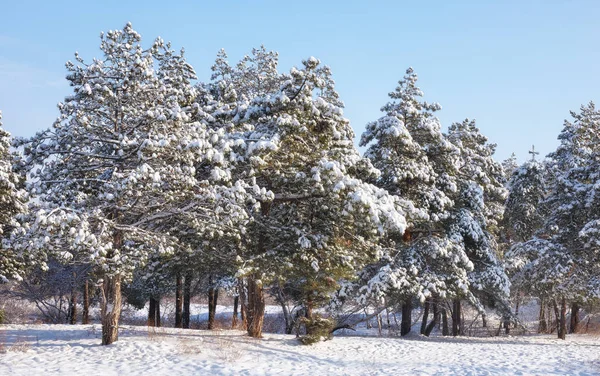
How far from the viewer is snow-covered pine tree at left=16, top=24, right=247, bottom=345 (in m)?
12.6

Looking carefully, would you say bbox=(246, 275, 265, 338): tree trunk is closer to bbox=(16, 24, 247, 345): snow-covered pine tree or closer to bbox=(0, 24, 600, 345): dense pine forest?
bbox=(0, 24, 600, 345): dense pine forest

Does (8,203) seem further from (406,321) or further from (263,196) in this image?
(406,321)

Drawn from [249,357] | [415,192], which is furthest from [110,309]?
[415,192]

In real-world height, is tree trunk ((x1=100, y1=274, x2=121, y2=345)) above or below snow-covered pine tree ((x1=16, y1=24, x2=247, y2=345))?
below

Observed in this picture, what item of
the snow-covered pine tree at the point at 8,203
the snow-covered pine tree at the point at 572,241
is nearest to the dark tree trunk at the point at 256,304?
the snow-covered pine tree at the point at 8,203

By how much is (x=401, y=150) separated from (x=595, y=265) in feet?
34.0

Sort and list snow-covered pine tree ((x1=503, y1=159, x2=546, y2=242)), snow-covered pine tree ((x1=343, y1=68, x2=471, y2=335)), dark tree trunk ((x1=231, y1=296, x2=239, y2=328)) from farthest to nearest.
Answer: snow-covered pine tree ((x1=503, y1=159, x2=546, y2=242)), dark tree trunk ((x1=231, y1=296, x2=239, y2=328)), snow-covered pine tree ((x1=343, y1=68, x2=471, y2=335))

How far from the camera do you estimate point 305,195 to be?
15.8 metres

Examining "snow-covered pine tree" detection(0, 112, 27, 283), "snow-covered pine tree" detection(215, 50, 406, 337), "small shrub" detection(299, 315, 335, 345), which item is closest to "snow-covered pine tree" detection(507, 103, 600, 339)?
"snow-covered pine tree" detection(215, 50, 406, 337)

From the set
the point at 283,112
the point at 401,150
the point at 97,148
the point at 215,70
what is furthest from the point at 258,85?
the point at 97,148

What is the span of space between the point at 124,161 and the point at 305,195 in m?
5.74

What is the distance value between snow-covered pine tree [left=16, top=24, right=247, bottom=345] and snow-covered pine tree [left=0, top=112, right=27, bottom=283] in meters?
1.78

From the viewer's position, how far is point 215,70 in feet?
81.4

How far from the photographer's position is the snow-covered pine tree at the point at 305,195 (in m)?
13.7
